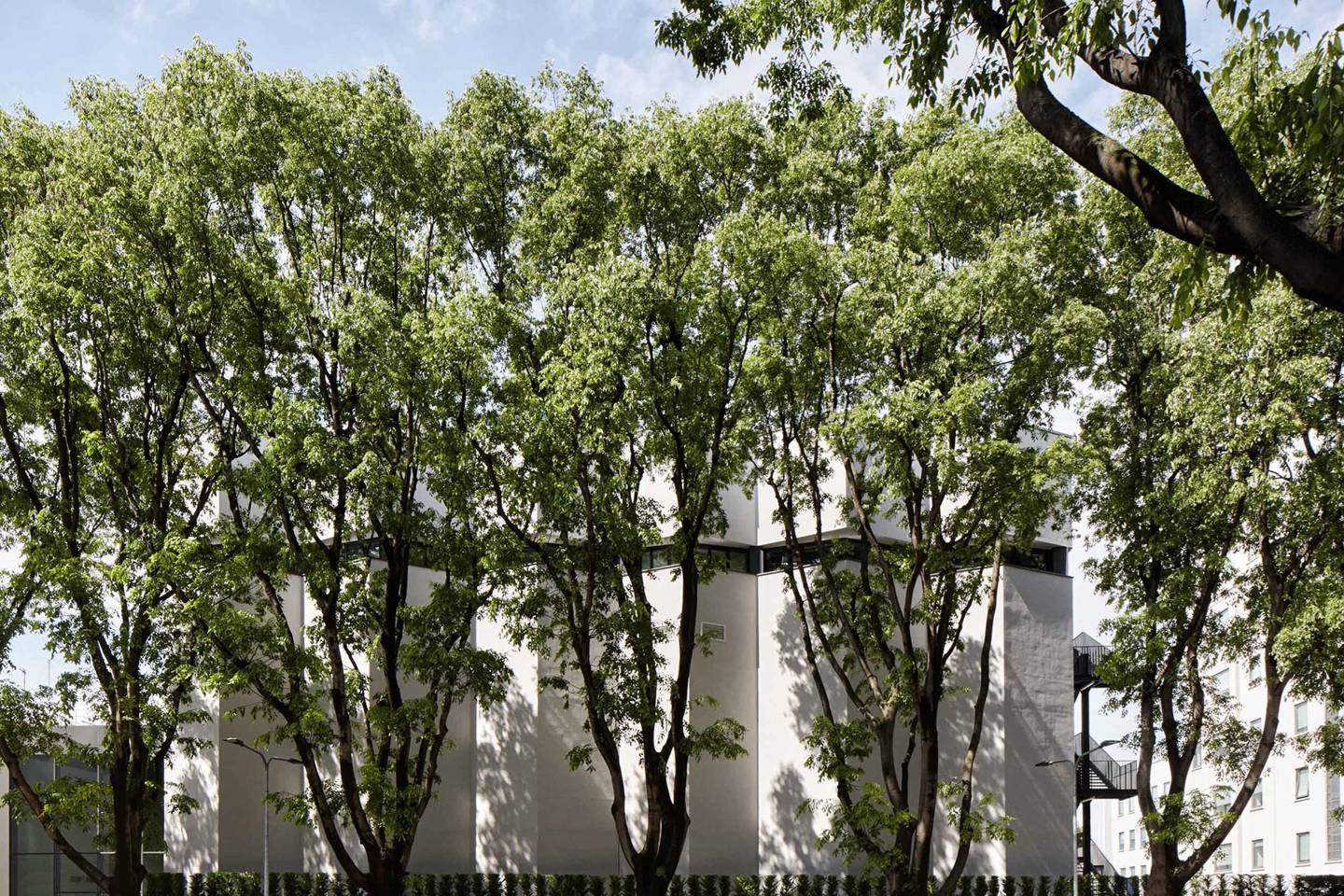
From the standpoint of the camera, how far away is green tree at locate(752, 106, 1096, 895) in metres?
20.6

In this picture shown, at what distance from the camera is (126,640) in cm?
2086

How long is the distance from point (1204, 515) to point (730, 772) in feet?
39.7

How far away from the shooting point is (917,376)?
851 inches

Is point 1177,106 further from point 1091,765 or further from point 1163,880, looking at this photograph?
point 1091,765

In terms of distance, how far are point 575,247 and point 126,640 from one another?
10.4 metres

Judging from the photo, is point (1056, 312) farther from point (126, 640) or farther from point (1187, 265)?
point (126, 640)

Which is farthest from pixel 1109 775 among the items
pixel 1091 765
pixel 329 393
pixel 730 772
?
pixel 329 393

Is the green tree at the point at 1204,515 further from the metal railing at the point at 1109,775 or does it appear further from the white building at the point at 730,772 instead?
the metal railing at the point at 1109,775

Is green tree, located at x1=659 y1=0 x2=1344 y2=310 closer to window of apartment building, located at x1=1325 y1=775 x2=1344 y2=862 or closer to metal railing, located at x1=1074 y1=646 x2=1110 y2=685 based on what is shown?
metal railing, located at x1=1074 y1=646 x2=1110 y2=685

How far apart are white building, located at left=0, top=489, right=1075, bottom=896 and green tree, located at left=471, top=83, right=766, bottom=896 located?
472 cm

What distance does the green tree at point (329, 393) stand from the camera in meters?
20.6

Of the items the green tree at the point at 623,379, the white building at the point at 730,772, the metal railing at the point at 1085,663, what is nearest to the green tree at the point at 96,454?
the green tree at the point at 623,379

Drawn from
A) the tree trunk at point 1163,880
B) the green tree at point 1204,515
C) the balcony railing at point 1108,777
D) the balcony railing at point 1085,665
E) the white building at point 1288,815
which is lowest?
the white building at point 1288,815

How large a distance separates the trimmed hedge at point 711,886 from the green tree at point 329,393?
5.05 metres
